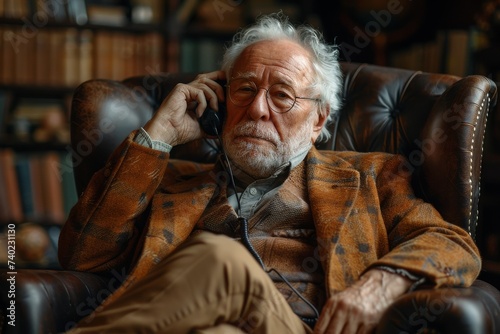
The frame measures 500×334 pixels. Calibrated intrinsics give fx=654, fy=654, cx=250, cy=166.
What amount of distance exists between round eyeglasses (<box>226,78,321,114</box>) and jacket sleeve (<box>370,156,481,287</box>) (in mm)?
318

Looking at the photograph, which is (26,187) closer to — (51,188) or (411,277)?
(51,188)

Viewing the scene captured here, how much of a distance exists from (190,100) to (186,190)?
0.89 ft

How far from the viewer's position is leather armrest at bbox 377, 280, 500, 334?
1.18 metres

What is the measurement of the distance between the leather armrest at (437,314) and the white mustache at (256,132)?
0.67m

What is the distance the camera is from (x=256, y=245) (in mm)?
1663

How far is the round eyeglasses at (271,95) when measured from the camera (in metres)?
1.81

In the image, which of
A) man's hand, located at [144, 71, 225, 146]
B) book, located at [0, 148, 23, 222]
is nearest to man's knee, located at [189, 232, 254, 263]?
man's hand, located at [144, 71, 225, 146]

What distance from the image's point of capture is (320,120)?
6.39 ft

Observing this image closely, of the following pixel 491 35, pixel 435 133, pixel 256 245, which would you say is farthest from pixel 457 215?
pixel 491 35

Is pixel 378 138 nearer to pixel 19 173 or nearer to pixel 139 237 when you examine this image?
pixel 139 237

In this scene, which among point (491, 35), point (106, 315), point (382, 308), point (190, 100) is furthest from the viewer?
point (491, 35)

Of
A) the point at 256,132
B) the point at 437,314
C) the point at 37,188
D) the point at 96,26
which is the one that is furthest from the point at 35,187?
the point at 437,314

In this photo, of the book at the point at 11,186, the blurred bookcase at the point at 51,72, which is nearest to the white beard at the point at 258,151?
the blurred bookcase at the point at 51,72

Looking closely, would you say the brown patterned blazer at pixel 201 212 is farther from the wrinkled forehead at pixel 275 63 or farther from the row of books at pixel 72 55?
the row of books at pixel 72 55
